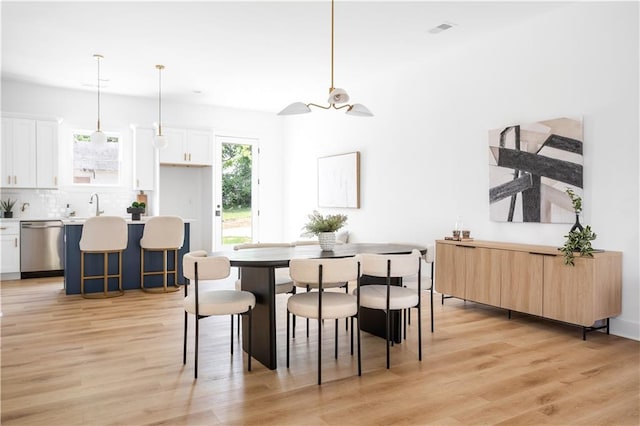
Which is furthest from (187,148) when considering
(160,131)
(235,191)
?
(235,191)

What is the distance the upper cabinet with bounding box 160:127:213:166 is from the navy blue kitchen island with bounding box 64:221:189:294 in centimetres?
218

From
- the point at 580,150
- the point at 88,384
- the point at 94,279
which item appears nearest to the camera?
the point at 88,384

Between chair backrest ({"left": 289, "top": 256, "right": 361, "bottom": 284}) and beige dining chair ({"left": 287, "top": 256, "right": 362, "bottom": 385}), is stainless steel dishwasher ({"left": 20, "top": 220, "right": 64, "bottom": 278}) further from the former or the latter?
chair backrest ({"left": 289, "top": 256, "right": 361, "bottom": 284})

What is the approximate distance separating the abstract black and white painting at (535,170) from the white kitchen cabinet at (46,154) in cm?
645

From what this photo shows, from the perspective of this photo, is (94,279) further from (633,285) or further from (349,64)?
(633,285)

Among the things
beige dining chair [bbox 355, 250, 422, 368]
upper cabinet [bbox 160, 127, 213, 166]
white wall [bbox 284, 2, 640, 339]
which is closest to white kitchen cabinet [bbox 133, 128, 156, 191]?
upper cabinet [bbox 160, 127, 213, 166]

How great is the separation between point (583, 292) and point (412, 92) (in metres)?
3.52

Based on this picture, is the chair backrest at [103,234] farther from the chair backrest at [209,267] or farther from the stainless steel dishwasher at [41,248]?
the chair backrest at [209,267]

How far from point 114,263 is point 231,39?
321 centimetres

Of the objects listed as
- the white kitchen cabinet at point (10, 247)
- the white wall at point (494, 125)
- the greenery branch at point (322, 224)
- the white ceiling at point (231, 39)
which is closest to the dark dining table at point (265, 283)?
the greenery branch at point (322, 224)

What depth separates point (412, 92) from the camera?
6355 millimetres

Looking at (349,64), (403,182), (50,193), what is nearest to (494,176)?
(403,182)

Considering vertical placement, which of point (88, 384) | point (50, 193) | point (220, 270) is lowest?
point (88, 384)

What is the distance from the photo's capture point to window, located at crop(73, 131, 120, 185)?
7.86 meters
